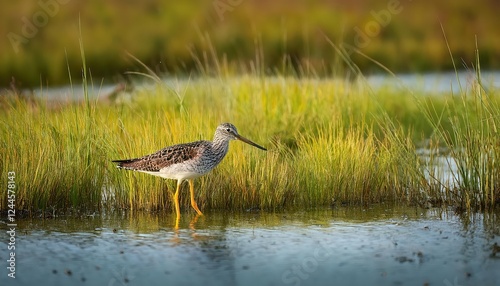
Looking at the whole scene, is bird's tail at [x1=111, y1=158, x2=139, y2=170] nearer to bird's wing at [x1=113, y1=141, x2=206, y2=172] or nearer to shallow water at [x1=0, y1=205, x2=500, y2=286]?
bird's wing at [x1=113, y1=141, x2=206, y2=172]

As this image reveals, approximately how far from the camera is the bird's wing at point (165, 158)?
29.0ft

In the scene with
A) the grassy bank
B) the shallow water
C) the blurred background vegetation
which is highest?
the blurred background vegetation

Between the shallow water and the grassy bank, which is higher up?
the grassy bank

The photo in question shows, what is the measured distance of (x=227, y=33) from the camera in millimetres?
25953

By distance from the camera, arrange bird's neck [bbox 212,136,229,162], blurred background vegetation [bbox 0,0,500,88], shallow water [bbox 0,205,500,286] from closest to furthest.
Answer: shallow water [bbox 0,205,500,286], bird's neck [bbox 212,136,229,162], blurred background vegetation [bbox 0,0,500,88]

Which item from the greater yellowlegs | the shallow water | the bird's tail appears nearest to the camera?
the shallow water

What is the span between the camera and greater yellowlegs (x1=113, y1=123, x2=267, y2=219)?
880 centimetres

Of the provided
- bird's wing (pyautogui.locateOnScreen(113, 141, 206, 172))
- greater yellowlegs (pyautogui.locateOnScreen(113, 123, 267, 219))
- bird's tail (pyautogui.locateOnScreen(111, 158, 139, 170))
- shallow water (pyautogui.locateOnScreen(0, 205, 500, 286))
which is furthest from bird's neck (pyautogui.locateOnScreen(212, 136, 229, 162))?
bird's tail (pyautogui.locateOnScreen(111, 158, 139, 170))

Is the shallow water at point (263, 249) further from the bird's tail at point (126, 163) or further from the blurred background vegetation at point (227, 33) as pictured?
the blurred background vegetation at point (227, 33)

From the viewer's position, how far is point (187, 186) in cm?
963

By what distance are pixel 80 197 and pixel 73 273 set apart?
2626 mm

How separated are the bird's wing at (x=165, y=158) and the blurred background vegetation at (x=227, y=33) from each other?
45.0 ft

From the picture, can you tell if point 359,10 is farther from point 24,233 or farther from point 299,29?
point 24,233

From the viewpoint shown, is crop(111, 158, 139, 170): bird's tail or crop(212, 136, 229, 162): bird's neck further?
crop(212, 136, 229, 162): bird's neck
